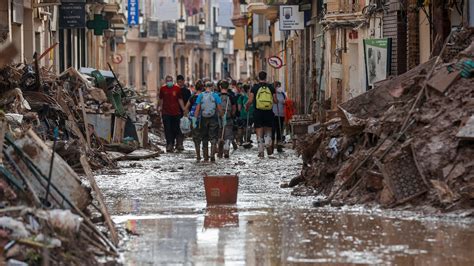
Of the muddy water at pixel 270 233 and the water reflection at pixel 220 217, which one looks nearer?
the muddy water at pixel 270 233

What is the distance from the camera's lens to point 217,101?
26.5 meters

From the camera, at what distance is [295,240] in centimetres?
1304

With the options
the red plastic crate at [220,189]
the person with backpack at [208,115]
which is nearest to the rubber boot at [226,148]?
the person with backpack at [208,115]

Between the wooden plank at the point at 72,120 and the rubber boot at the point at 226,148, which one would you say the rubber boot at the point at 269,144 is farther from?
the wooden plank at the point at 72,120

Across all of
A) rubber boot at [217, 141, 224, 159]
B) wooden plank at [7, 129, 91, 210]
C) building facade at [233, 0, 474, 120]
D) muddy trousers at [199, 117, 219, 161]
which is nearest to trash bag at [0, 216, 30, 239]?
wooden plank at [7, 129, 91, 210]

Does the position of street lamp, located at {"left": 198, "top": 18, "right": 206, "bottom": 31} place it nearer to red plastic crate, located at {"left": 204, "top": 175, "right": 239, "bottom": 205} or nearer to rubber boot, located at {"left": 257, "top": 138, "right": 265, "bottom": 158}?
rubber boot, located at {"left": 257, "top": 138, "right": 265, "bottom": 158}

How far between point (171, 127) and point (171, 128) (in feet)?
0.12

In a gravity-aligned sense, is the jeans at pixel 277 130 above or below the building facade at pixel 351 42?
below

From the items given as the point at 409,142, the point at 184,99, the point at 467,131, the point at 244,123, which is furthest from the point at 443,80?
the point at 244,123

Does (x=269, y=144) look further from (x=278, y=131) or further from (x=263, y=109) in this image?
(x=278, y=131)

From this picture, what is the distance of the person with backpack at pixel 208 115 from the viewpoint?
86.7 feet

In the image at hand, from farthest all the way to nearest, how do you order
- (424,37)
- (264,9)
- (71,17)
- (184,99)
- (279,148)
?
(264,9), (71,17), (184,99), (279,148), (424,37)

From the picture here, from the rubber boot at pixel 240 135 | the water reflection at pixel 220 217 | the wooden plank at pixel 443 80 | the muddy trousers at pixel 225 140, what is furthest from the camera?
the rubber boot at pixel 240 135

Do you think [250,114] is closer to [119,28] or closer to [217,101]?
[217,101]
